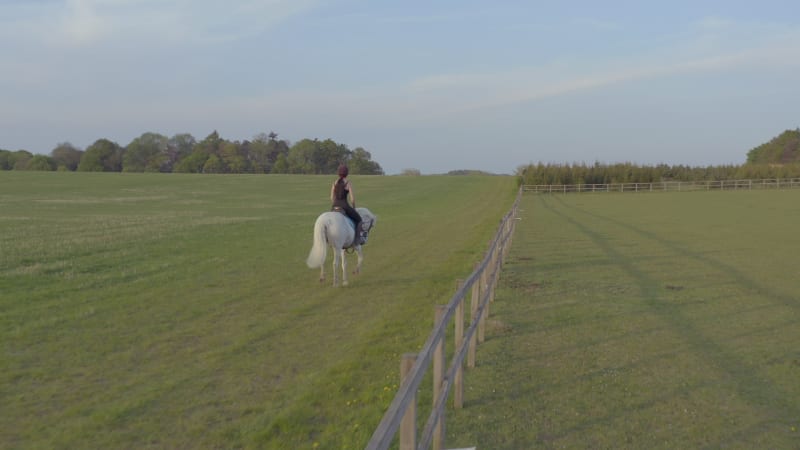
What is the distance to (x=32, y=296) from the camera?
31.5ft

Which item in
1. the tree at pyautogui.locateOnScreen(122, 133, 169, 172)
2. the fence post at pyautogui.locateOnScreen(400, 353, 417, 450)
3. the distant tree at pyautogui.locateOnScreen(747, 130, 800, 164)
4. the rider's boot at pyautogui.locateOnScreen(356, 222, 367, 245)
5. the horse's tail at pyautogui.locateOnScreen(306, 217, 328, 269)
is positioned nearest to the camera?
the fence post at pyautogui.locateOnScreen(400, 353, 417, 450)

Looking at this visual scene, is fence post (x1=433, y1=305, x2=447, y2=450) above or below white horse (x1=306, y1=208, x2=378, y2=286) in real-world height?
below

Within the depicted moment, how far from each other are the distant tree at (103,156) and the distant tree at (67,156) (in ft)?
8.98

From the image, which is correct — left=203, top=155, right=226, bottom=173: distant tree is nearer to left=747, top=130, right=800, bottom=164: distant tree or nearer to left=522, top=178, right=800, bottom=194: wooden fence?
left=522, top=178, right=800, bottom=194: wooden fence

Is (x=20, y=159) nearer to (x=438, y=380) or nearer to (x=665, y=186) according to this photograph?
(x=665, y=186)

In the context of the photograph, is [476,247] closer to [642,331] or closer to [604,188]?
[642,331]

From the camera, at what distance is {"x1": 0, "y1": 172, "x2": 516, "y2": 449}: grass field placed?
490 cm

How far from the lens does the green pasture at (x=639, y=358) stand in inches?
194

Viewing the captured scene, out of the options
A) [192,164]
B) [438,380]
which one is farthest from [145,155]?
[438,380]

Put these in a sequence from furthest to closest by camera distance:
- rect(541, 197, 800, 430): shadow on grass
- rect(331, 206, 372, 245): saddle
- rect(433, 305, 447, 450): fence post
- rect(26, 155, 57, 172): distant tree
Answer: rect(26, 155, 57, 172): distant tree → rect(331, 206, 372, 245): saddle → rect(541, 197, 800, 430): shadow on grass → rect(433, 305, 447, 450): fence post

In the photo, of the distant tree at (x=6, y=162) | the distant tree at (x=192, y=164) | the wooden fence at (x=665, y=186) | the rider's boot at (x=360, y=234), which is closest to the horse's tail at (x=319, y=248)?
the rider's boot at (x=360, y=234)

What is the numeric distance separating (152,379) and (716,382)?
5725mm

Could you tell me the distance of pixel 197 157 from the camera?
112312mm

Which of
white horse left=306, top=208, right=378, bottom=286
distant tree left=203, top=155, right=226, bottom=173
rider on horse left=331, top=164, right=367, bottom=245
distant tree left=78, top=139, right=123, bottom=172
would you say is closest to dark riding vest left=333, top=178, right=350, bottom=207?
rider on horse left=331, top=164, right=367, bottom=245
